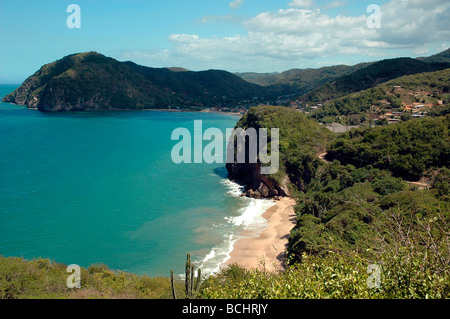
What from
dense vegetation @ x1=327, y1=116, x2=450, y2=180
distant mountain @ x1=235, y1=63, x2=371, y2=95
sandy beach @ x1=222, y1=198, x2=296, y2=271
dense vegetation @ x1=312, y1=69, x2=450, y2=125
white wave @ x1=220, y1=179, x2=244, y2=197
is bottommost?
sandy beach @ x1=222, y1=198, x2=296, y2=271

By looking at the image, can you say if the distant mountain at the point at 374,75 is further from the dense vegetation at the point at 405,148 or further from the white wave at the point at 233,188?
the white wave at the point at 233,188

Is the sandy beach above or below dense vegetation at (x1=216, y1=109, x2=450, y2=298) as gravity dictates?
below

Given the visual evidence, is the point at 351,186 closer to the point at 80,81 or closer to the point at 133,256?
the point at 133,256

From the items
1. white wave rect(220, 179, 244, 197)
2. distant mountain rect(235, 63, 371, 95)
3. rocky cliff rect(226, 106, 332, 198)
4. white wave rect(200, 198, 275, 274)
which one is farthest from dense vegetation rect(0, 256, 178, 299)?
distant mountain rect(235, 63, 371, 95)

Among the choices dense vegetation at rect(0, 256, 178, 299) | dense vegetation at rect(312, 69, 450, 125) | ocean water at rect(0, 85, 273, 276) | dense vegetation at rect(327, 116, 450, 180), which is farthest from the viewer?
dense vegetation at rect(312, 69, 450, 125)

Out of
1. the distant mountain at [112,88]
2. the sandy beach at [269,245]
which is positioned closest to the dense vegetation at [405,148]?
the sandy beach at [269,245]

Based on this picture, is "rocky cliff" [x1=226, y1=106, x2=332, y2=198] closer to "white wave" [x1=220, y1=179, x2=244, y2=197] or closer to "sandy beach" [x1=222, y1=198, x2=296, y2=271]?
"white wave" [x1=220, y1=179, x2=244, y2=197]
